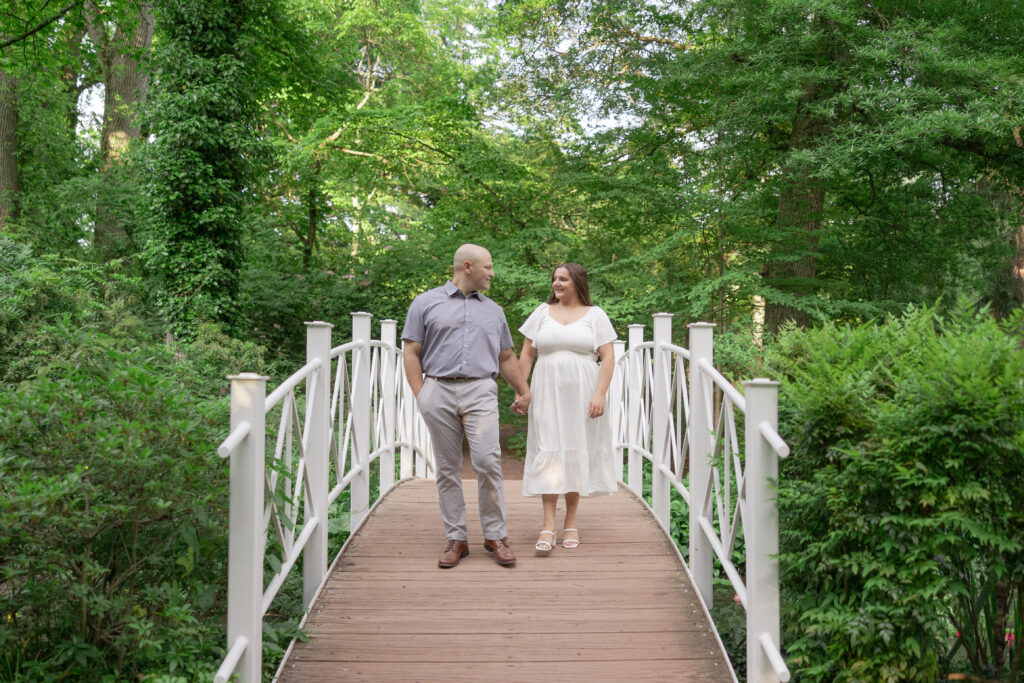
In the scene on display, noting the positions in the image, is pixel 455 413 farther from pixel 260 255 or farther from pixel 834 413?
pixel 260 255

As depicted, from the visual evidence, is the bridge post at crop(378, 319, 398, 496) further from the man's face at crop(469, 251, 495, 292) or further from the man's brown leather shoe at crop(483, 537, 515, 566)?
the man's face at crop(469, 251, 495, 292)

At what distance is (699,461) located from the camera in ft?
14.2

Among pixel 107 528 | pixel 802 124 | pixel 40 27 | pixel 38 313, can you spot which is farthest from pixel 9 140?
pixel 107 528

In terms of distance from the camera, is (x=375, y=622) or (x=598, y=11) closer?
(x=375, y=622)

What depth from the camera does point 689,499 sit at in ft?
14.6

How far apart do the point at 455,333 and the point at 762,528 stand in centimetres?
202

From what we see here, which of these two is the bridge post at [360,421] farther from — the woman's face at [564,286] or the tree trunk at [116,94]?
the tree trunk at [116,94]

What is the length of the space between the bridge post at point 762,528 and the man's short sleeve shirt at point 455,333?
1.75m

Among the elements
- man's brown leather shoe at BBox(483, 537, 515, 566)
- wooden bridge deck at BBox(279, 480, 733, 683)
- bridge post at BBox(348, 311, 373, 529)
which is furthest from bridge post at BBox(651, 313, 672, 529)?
bridge post at BBox(348, 311, 373, 529)

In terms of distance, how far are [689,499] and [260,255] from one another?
12368 millimetres

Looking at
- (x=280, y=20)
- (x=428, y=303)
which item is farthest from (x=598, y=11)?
(x=428, y=303)

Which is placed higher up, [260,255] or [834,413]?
[260,255]

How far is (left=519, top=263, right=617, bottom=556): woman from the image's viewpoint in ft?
15.6

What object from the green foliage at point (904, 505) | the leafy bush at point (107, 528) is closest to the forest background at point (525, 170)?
the leafy bush at point (107, 528)
